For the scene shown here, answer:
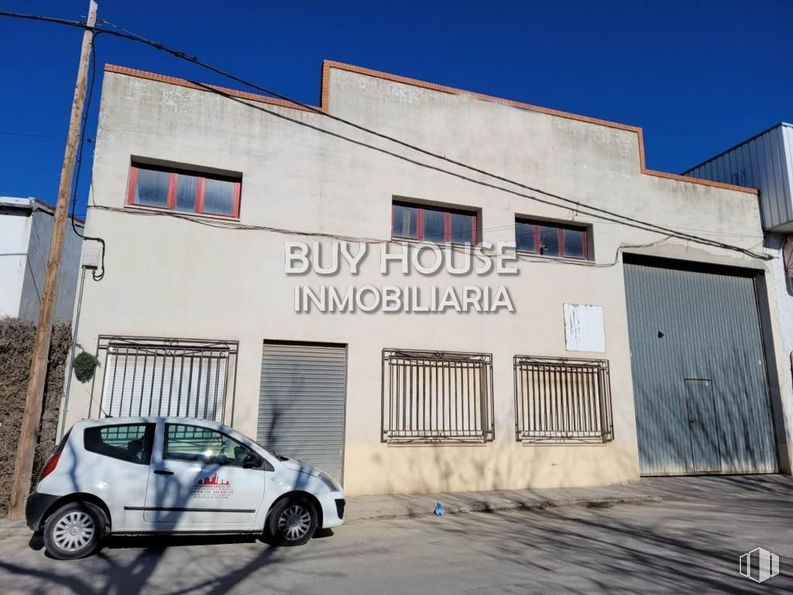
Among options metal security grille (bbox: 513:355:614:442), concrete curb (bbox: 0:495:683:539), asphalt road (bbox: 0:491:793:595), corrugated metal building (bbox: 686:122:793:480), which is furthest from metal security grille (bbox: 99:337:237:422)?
corrugated metal building (bbox: 686:122:793:480)

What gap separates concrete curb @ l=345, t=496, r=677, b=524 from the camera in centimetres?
900

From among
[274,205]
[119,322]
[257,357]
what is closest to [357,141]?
[274,205]

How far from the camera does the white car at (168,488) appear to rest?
247 inches

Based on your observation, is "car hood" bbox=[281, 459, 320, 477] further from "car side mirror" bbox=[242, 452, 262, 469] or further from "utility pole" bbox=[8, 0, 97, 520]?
"utility pole" bbox=[8, 0, 97, 520]

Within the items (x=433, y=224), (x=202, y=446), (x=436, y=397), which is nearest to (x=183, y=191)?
(x=433, y=224)

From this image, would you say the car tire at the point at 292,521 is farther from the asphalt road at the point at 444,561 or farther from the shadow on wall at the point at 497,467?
the shadow on wall at the point at 497,467

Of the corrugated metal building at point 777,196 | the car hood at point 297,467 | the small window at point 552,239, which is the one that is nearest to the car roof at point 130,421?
the car hood at point 297,467

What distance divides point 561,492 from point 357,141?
8.29 m

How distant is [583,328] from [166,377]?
29.0 feet

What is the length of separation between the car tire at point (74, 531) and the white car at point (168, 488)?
0.01 metres

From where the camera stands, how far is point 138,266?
32.4ft

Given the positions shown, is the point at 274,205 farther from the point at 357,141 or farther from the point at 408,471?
the point at 408,471

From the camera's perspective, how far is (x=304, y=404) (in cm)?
1052

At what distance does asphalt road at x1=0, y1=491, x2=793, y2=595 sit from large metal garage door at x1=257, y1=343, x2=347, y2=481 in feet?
7.19
